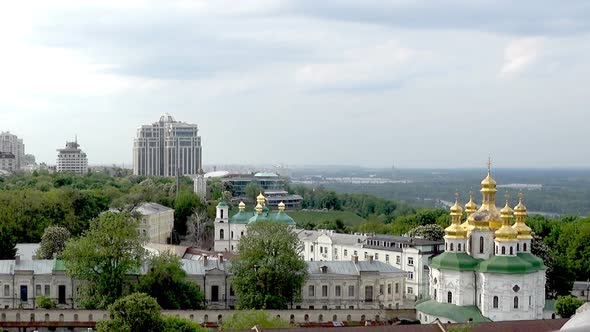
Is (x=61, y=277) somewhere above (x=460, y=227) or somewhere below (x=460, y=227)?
below

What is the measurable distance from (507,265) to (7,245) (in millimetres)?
32500

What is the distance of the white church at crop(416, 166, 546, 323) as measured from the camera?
3781cm

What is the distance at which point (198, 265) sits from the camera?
45250 millimetres

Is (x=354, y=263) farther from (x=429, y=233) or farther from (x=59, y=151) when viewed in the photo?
(x=59, y=151)

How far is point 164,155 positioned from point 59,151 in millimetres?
24366

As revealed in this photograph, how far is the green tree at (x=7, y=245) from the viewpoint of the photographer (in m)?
53.1

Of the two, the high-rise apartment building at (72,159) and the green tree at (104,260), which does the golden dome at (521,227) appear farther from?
the high-rise apartment building at (72,159)

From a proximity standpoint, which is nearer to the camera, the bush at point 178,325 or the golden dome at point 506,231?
the bush at point 178,325

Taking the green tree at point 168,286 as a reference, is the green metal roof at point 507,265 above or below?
above

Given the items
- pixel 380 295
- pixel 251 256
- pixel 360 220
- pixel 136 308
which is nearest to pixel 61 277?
pixel 251 256

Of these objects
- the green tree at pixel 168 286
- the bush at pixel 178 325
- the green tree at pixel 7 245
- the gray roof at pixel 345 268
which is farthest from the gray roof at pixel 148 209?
the bush at pixel 178 325

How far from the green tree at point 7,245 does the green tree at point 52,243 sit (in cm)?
205

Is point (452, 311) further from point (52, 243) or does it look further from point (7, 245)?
point (7, 245)

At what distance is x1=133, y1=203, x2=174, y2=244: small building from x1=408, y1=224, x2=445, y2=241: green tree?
22.1 metres
